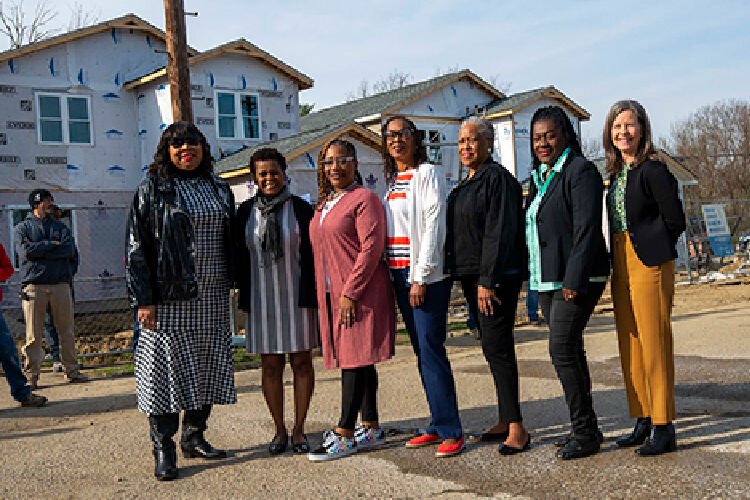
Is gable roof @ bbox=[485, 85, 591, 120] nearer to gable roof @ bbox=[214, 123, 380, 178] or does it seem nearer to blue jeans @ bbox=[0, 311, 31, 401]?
gable roof @ bbox=[214, 123, 380, 178]

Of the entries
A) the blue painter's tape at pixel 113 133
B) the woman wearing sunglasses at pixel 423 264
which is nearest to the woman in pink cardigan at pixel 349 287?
the woman wearing sunglasses at pixel 423 264

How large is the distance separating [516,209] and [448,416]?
1412 mm

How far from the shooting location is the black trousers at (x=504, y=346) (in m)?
5.00

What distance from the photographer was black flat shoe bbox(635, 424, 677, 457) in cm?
469

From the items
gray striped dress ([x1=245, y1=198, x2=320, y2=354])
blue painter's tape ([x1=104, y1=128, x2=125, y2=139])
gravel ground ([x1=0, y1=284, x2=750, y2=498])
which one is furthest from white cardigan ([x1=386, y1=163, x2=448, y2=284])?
blue painter's tape ([x1=104, y1=128, x2=125, y2=139])

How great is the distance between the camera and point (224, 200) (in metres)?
5.46

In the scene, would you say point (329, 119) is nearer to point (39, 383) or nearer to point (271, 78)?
point (271, 78)

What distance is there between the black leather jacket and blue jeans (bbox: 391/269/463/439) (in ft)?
4.63

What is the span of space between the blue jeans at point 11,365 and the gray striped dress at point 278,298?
359 cm

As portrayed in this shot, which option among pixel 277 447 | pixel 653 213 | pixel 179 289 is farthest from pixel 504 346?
pixel 179 289

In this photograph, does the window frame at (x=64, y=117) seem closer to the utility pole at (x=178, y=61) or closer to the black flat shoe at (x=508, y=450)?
the utility pole at (x=178, y=61)

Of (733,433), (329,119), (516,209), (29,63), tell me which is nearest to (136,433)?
(516,209)

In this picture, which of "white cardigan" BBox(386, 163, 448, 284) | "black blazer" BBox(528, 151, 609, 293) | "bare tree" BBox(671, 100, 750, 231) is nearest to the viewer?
"black blazer" BBox(528, 151, 609, 293)

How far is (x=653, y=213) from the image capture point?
4.77 metres
